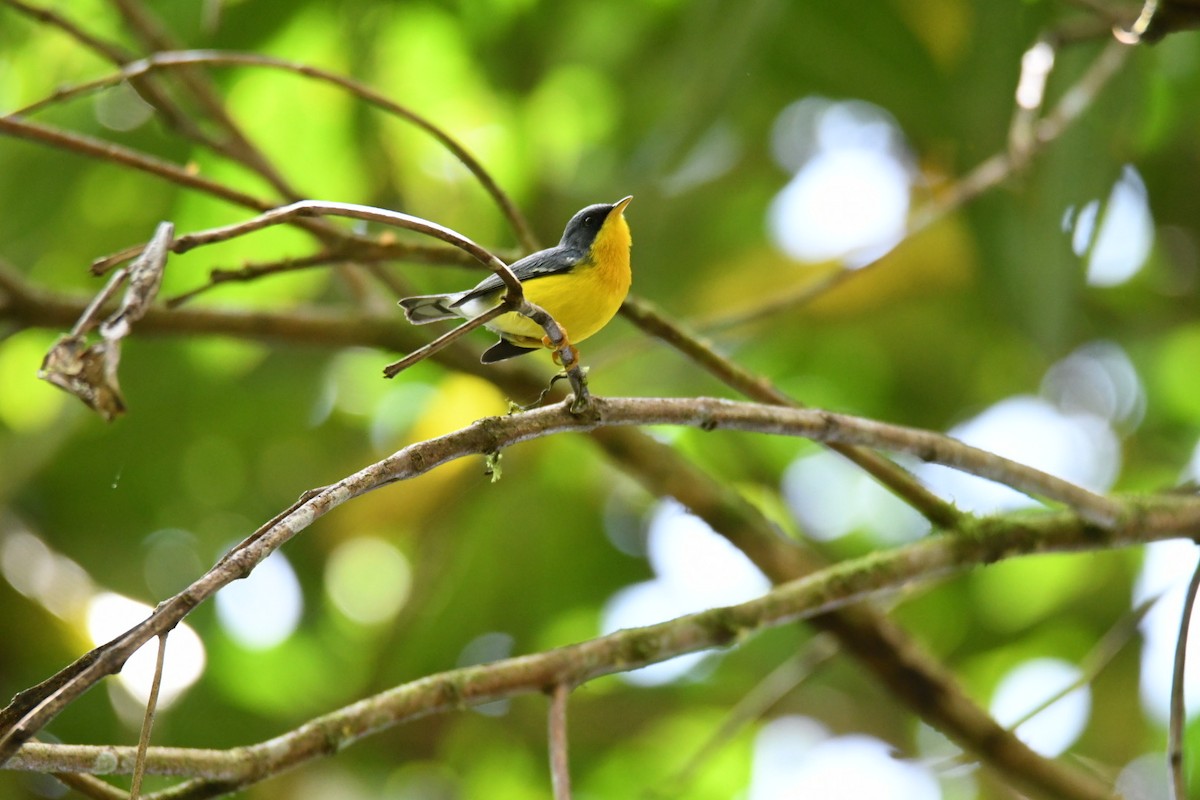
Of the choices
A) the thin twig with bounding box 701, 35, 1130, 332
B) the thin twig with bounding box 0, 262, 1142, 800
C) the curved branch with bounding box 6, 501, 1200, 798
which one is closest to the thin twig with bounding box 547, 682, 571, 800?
the curved branch with bounding box 6, 501, 1200, 798

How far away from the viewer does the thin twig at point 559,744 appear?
1.58 meters

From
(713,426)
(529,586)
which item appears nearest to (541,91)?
(529,586)

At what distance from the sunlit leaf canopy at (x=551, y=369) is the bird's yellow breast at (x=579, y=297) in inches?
63.2

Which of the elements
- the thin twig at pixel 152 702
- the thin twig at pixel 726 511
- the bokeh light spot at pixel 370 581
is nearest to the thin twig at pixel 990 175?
the thin twig at pixel 726 511

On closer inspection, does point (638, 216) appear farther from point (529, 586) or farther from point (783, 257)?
point (529, 586)

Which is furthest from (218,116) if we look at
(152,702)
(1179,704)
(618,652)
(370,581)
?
(1179,704)

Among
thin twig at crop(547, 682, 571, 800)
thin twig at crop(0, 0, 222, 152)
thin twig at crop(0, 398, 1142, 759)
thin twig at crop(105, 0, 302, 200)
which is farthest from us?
thin twig at crop(105, 0, 302, 200)

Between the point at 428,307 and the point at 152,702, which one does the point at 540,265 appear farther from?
the point at 152,702

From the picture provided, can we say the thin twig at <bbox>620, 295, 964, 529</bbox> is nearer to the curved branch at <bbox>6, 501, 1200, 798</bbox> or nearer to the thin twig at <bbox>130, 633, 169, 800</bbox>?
the curved branch at <bbox>6, 501, 1200, 798</bbox>

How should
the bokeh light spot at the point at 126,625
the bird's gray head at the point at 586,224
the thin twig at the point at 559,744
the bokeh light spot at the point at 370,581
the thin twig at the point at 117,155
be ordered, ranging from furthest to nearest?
1. the bokeh light spot at the point at 370,581
2. the bokeh light spot at the point at 126,625
3. the bird's gray head at the point at 586,224
4. the thin twig at the point at 117,155
5. the thin twig at the point at 559,744

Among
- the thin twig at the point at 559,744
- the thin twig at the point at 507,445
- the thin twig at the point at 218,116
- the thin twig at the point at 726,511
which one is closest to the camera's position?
the thin twig at the point at 507,445

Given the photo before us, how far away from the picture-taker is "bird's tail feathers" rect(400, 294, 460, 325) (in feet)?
6.33

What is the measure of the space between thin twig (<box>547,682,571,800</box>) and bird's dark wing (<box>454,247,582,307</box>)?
0.65 m

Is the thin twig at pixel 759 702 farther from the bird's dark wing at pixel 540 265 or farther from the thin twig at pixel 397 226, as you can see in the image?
the thin twig at pixel 397 226
